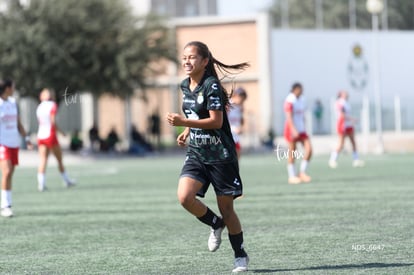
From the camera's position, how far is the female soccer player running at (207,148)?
9070 millimetres

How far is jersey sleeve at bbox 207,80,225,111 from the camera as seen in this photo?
29.5 feet

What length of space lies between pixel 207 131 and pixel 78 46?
120 feet

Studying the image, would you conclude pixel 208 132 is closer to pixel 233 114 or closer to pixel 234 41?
pixel 233 114

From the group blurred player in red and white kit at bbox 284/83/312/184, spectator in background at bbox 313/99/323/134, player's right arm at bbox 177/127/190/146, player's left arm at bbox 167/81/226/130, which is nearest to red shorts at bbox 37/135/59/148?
blurred player in red and white kit at bbox 284/83/312/184

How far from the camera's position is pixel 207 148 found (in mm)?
9172

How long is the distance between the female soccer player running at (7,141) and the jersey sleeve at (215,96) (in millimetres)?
7057

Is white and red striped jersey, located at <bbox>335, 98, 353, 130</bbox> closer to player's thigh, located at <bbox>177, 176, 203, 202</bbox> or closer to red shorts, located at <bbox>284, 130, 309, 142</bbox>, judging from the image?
red shorts, located at <bbox>284, 130, 309, 142</bbox>

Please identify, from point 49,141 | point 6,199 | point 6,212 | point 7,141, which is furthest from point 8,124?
point 49,141

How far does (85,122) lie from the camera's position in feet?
216

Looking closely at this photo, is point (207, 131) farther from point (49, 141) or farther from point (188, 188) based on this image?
point (49, 141)

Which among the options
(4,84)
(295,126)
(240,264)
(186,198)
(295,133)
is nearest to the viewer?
(186,198)

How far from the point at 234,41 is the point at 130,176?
32.6 meters

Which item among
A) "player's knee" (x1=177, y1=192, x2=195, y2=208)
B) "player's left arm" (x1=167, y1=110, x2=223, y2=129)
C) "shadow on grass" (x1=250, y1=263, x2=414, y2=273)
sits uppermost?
"player's left arm" (x1=167, y1=110, x2=223, y2=129)

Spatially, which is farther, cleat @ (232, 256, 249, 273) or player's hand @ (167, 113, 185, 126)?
cleat @ (232, 256, 249, 273)
